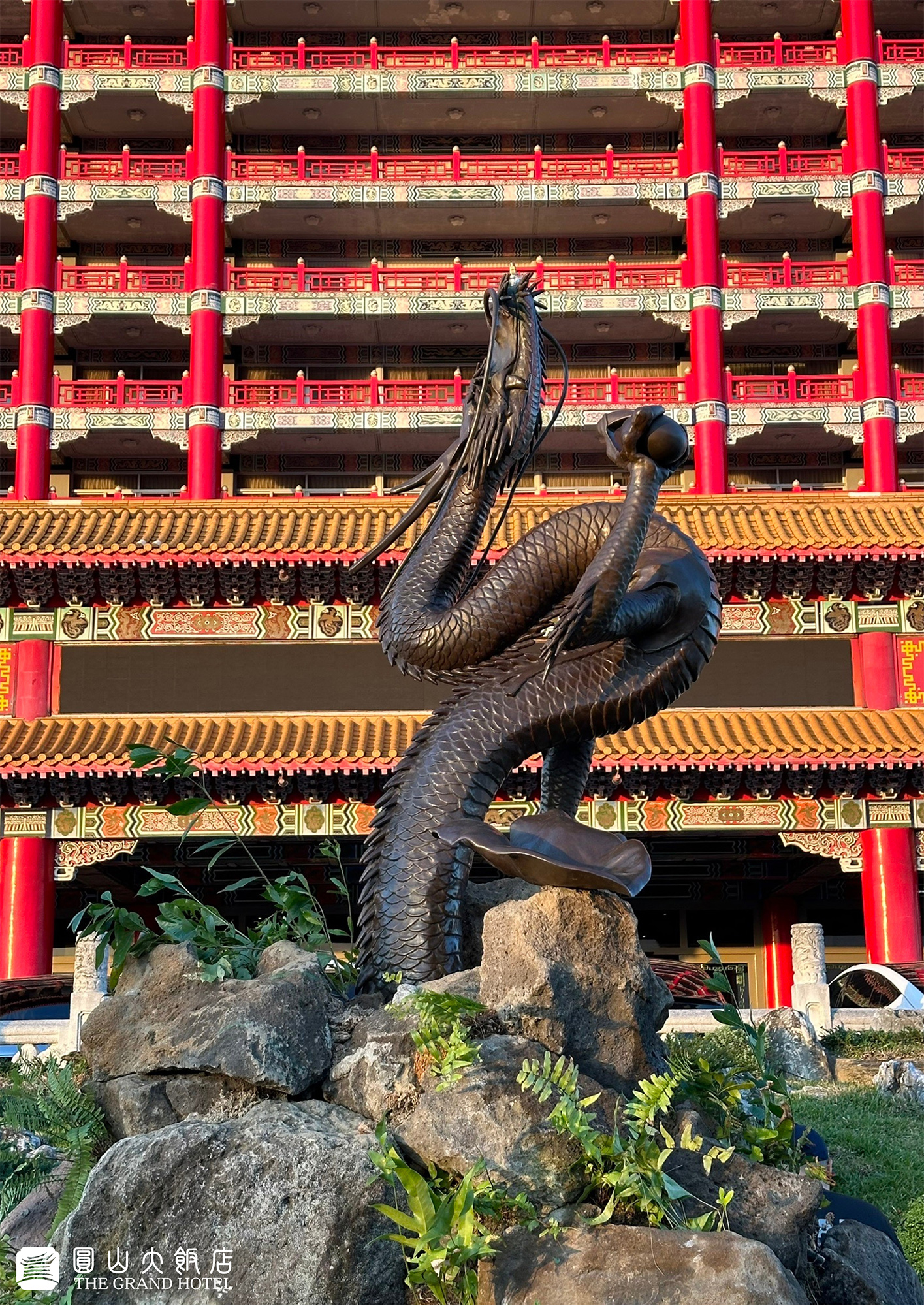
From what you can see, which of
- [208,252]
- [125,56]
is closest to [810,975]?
[208,252]

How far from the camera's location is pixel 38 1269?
418 centimetres

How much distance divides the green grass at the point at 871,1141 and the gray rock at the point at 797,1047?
0.34 meters

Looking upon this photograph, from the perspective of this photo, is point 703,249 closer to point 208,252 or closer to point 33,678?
point 208,252

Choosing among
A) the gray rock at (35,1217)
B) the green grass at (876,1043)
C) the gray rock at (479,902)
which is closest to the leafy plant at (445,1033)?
the gray rock at (479,902)

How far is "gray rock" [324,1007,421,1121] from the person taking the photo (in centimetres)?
446

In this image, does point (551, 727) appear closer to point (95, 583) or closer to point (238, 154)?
point (95, 583)

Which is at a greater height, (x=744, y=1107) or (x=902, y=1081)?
(x=744, y=1107)

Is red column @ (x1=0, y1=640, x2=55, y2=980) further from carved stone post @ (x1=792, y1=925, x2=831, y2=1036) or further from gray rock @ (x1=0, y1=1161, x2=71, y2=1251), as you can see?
gray rock @ (x1=0, y1=1161, x2=71, y2=1251)

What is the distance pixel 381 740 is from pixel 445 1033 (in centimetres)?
1089

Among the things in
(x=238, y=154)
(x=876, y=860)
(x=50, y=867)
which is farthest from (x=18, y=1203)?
(x=238, y=154)

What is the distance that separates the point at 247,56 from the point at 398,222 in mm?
3205

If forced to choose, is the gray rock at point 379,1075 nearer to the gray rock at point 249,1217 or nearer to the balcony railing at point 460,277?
the gray rock at point 249,1217

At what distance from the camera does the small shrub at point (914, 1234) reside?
20.8 ft

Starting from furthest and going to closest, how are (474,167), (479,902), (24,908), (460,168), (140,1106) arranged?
1. (474,167)
2. (460,168)
3. (24,908)
4. (479,902)
5. (140,1106)
